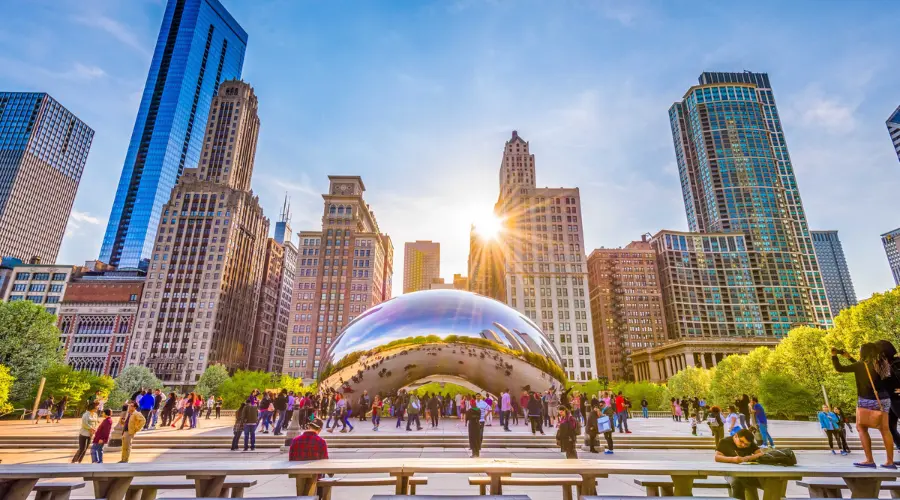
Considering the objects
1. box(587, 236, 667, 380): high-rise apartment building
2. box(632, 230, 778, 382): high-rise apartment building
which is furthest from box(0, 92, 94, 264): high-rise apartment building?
box(632, 230, 778, 382): high-rise apartment building

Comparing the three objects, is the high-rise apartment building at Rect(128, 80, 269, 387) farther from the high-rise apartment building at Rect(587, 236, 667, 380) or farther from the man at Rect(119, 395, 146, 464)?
the high-rise apartment building at Rect(587, 236, 667, 380)

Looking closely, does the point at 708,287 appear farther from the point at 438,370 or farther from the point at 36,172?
the point at 36,172

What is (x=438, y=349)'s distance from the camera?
17.2m

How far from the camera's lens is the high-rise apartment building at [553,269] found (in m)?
89.3

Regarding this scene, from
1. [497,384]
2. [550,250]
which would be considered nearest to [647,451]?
[497,384]

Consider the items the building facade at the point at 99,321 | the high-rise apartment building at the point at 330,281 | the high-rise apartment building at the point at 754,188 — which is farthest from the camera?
the high-rise apartment building at the point at 754,188

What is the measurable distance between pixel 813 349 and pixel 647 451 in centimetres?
3497

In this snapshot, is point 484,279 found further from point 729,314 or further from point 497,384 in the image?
point 497,384

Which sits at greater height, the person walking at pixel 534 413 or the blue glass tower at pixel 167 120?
the blue glass tower at pixel 167 120

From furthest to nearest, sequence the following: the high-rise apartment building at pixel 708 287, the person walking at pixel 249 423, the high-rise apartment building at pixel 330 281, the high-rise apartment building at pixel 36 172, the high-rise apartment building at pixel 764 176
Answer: the high-rise apartment building at pixel 764 176
the high-rise apartment building at pixel 708 287
the high-rise apartment building at pixel 36 172
the high-rise apartment building at pixel 330 281
the person walking at pixel 249 423

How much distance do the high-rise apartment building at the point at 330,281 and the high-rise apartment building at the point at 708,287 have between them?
77248 mm

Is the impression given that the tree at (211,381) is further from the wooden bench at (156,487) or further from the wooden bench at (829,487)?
the wooden bench at (829,487)

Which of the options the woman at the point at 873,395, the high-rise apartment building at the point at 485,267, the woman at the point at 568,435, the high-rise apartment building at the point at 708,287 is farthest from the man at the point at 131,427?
the high-rise apartment building at the point at 485,267

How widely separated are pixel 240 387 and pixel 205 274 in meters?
53.3
